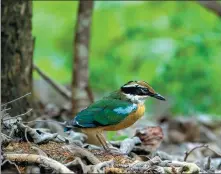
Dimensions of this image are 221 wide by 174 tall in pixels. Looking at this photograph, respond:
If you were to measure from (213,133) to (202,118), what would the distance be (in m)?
0.61

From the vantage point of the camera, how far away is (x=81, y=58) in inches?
286

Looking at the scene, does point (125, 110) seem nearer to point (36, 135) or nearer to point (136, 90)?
point (136, 90)

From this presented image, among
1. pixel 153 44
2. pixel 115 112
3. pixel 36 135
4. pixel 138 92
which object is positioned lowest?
pixel 153 44


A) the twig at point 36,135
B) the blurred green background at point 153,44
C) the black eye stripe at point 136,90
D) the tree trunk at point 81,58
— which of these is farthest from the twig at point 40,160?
the blurred green background at point 153,44

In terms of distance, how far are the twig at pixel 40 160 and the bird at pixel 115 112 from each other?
3.34ft

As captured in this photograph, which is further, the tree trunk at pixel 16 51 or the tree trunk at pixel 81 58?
the tree trunk at pixel 81 58

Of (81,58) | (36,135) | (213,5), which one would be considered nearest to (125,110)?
(36,135)

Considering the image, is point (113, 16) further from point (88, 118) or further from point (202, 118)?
point (88, 118)

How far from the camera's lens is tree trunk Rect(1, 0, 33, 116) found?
19.6ft

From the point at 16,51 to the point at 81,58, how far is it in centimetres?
133

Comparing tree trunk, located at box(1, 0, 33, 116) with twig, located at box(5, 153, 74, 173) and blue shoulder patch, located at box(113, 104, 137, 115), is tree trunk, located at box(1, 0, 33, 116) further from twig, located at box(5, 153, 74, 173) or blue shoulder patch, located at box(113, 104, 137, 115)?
twig, located at box(5, 153, 74, 173)

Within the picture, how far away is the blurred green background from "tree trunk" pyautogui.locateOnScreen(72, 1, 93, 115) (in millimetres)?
2648

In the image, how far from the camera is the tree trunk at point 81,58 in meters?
7.23

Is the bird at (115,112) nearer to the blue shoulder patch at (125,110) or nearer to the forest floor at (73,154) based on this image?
the blue shoulder patch at (125,110)
